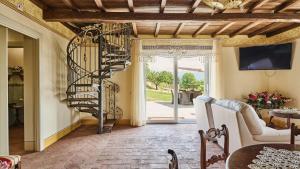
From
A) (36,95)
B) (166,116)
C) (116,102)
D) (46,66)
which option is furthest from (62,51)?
(166,116)

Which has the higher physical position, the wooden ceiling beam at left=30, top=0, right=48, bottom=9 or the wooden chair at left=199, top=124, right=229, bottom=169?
the wooden ceiling beam at left=30, top=0, right=48, bottom=9

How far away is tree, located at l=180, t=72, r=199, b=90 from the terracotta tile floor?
65.6 inches

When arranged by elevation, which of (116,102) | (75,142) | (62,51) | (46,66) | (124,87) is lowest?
(75,142)

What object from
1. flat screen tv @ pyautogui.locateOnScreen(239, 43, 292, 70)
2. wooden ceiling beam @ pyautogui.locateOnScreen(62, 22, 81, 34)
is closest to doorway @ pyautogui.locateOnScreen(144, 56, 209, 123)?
flat screen tv @ pyautogui.locateOnScreen(239, 43, 292, 70)

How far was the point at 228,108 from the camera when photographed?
389cm

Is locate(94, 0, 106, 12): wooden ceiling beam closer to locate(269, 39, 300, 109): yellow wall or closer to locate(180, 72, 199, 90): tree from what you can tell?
locate(180, 72, 199, 90): tree

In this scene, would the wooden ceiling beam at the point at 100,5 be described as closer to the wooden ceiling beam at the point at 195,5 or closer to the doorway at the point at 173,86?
the wooden ceiling beam at the point at 195,5

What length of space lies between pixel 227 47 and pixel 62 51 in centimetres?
484

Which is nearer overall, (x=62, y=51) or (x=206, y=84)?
(x=62, y=51)

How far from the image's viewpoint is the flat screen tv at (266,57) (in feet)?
21.2

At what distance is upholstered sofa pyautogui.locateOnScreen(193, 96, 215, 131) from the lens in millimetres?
4969

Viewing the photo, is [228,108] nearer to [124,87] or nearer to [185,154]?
[185,154]

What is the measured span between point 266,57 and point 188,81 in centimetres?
236

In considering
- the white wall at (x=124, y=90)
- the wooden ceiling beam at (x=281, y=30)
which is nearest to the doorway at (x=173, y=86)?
the white wall at (x=124, y=90)
